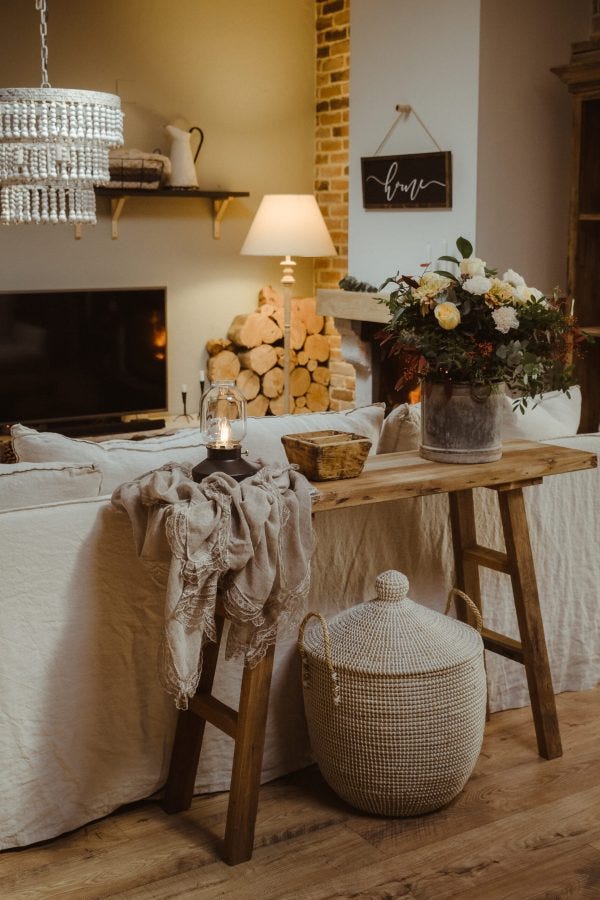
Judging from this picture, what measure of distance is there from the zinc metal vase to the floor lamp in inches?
125

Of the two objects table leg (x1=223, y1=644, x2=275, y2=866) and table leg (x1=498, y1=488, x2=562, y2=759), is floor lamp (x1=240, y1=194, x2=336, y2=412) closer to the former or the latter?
table leg (x1=498, y1=488, x2=562, y2=759)

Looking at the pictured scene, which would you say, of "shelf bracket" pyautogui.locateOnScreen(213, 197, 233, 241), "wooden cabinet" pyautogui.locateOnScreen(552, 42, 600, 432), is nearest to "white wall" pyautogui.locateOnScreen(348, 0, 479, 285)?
"wooden cabinet" pyautogui.locateOnScreen(552, 42, 600, 432)

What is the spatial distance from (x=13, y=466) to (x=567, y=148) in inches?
131

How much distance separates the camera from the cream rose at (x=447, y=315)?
2.53 meters

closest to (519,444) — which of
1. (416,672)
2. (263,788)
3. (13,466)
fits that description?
(416,672)

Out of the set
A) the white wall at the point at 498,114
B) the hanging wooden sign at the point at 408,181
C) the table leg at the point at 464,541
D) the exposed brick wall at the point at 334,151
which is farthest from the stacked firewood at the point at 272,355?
the table leg at the point at 464,541

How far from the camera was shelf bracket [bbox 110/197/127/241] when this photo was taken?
5812mm

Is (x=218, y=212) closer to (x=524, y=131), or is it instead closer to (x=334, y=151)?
(x=334, y=151)

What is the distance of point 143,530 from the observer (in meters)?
2.23

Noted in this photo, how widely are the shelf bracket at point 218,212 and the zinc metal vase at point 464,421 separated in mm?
3812

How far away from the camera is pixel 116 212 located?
230 inches

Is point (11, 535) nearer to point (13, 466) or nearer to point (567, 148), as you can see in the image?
point (13, 466)

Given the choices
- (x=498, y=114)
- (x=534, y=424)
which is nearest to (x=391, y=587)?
(x=534, y=424)

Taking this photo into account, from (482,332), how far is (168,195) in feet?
11.8
